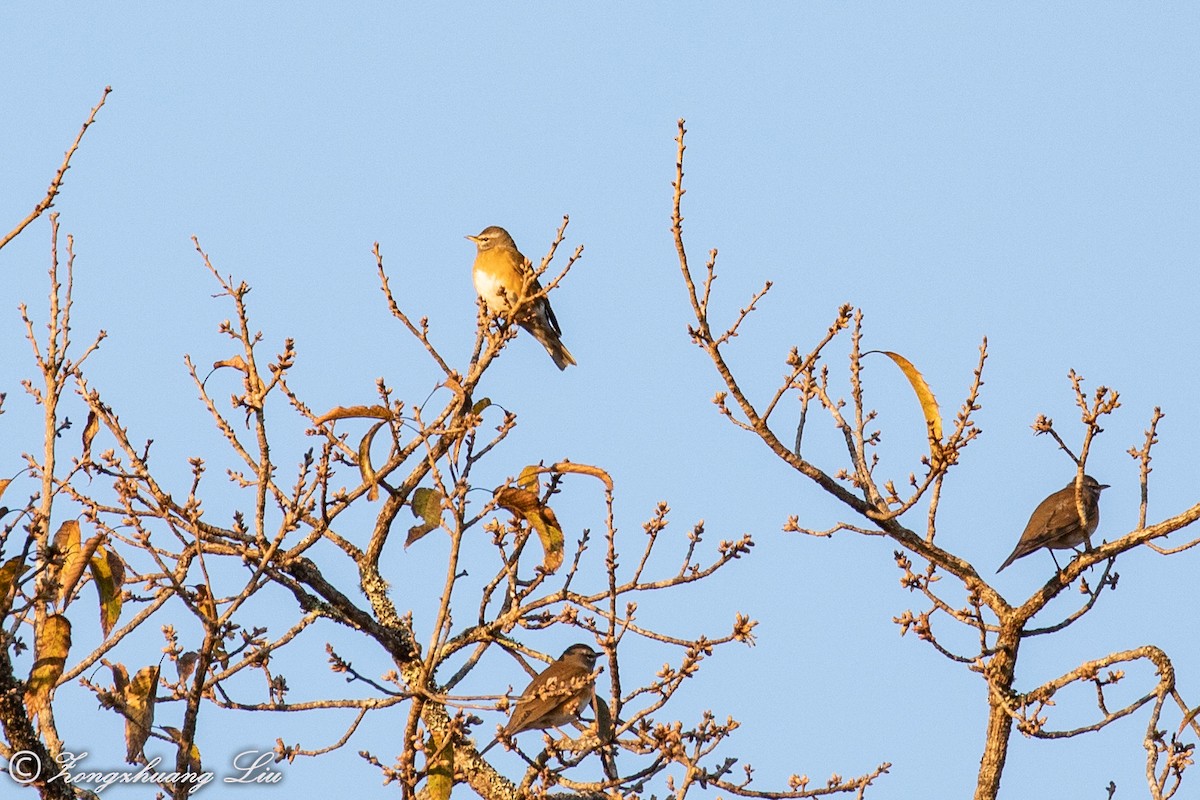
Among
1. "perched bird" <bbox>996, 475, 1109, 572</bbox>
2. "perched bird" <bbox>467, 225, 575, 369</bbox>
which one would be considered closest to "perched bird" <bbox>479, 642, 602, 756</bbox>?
"perched bird" <bbox>996, 475, 1109, 572</bbox>

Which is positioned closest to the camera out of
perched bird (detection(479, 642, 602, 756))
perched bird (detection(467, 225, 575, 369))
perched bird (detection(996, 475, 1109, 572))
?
perched bird (detection(479, 642, 602, 756))

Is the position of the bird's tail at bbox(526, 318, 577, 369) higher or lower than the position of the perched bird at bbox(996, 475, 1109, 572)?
higher

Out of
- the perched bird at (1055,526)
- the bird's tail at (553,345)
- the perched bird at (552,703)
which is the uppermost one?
the bird's tail at (553,345)

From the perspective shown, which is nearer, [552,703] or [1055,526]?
[552,703]

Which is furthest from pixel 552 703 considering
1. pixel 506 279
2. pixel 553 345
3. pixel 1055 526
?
pixel 506 279

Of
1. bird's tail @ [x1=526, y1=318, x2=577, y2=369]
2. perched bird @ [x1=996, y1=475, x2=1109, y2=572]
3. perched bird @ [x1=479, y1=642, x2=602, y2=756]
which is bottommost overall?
perched bird @ [x1=479, y1=642, x2=602, y2=756]

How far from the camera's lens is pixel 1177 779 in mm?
5086

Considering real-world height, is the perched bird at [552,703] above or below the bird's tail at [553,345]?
below

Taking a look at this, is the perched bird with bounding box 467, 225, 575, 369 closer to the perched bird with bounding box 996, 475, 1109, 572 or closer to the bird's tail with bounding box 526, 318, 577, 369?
the bird's tail with bounding box 526, 318, 577, 369

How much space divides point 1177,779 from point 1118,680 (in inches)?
23.5

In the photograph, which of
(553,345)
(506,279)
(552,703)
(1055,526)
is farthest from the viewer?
(506,279)

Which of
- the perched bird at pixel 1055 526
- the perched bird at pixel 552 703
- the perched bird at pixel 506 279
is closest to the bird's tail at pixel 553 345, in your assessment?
the perched bird at pixel 506 279

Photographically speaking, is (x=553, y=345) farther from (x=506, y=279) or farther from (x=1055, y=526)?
(x=1055, y=526)

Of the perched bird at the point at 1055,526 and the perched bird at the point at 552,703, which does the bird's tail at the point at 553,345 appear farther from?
the perched bird at the point at 552,703
